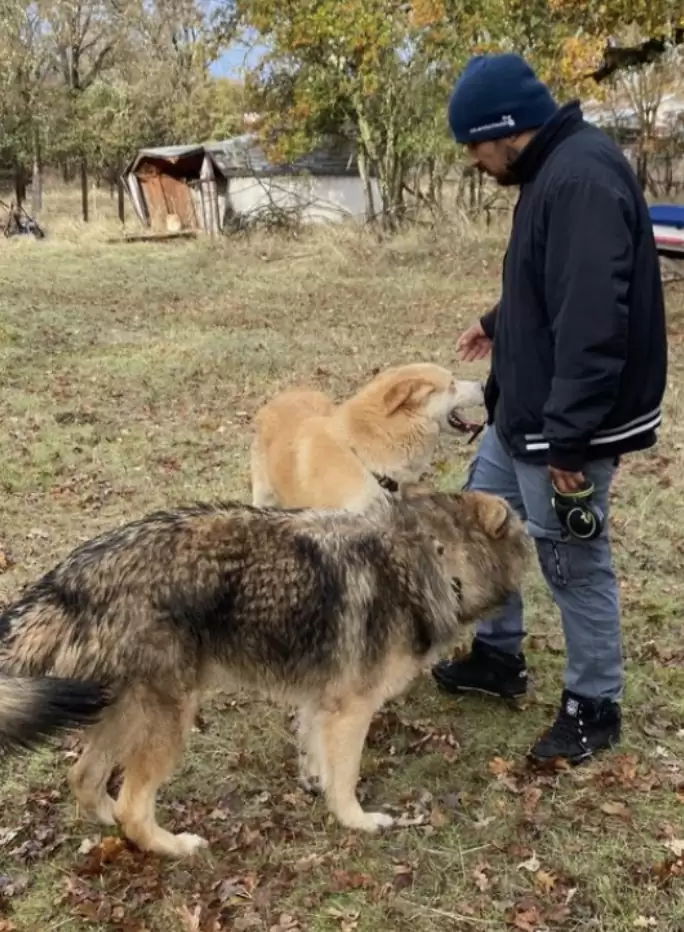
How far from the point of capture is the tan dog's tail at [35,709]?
107 inches

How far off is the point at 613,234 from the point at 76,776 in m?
2.70

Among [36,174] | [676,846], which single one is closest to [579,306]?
[676,846]

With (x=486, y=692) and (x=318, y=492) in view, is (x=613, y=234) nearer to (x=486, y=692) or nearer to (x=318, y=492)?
(x=486, y=692)

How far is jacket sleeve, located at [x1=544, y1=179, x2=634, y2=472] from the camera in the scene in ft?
9.96

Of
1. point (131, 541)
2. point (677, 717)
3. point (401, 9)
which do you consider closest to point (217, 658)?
point (131, 541)

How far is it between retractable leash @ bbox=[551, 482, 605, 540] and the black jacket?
13 centimetres

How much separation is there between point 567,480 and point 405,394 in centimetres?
224

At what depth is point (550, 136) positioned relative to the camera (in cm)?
330

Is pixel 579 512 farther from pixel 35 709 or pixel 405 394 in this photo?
pixel 405 394

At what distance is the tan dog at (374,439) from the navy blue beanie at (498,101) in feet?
7.46

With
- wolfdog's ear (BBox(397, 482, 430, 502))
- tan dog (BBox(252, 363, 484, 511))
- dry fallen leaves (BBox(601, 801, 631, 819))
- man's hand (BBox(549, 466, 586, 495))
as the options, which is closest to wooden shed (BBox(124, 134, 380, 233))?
→ tan dog (BBox(252, 363, 484, 511))

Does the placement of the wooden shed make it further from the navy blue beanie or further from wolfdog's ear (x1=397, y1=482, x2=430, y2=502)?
the navy blue beanie

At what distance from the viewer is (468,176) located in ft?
81.7

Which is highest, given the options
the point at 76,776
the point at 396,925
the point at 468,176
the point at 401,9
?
the point at 401,9
